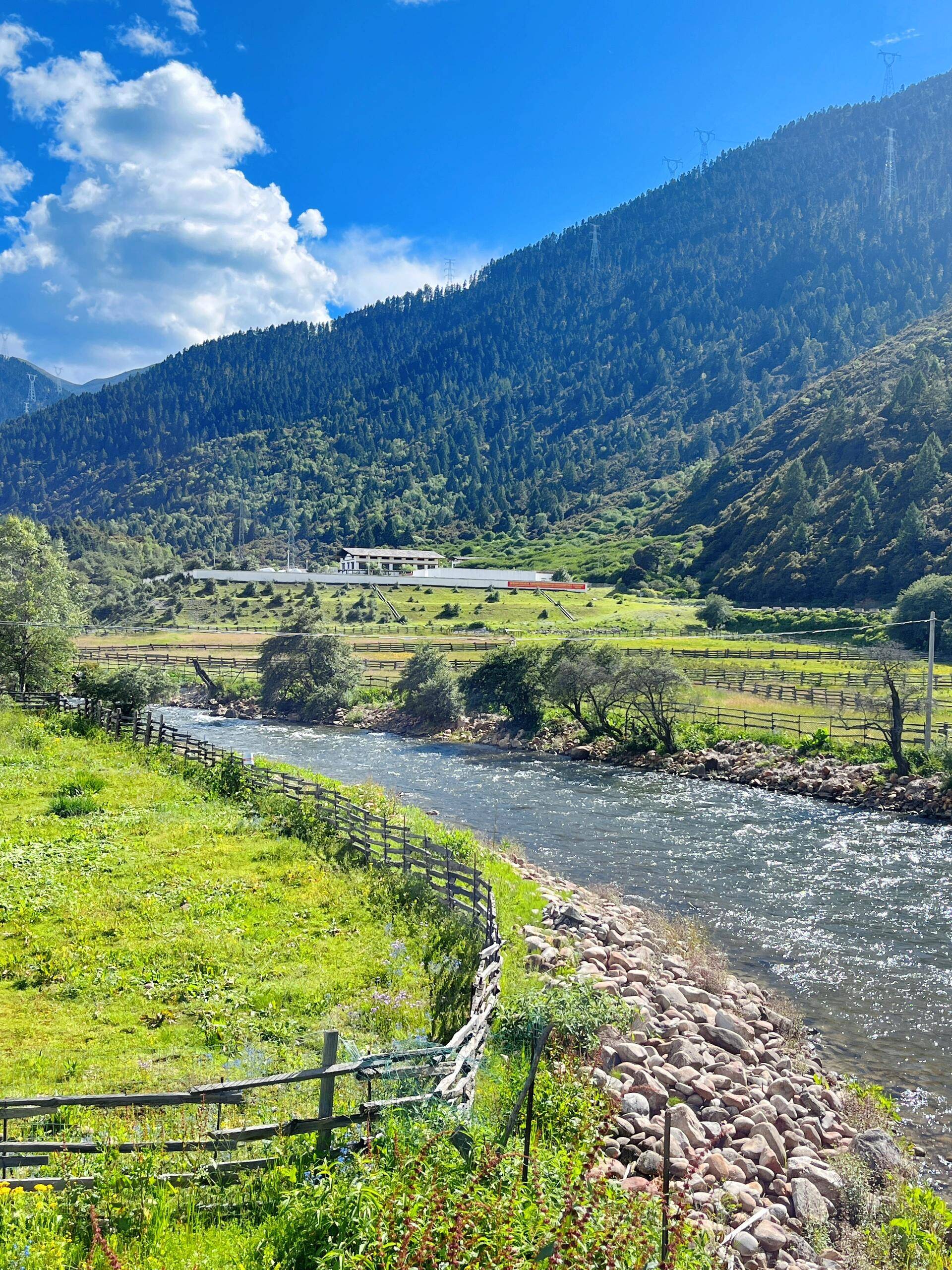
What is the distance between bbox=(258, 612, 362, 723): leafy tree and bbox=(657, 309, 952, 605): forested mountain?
5699 cm

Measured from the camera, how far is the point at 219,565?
165375mm

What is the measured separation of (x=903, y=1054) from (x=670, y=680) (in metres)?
29.6

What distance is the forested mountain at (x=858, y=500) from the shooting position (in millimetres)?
90750

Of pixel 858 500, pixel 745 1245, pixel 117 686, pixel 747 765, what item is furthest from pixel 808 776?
pixel 858 500

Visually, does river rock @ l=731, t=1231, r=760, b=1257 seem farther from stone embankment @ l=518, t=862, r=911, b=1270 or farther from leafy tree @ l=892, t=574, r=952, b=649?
leafy tree @ l=892, t=574, r=952, b=649

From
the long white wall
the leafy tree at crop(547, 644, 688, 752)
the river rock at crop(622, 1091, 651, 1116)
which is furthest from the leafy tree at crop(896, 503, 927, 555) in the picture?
the river rock at crop(622, 1091, 651, 1116)

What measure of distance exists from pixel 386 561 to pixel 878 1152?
501 ft

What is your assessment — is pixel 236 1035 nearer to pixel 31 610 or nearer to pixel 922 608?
pixel 31 610

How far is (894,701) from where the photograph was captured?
37312 mm

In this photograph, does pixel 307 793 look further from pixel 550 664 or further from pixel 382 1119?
pixel 550 664

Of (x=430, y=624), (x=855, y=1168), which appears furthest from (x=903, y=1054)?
(x=430, y=624)

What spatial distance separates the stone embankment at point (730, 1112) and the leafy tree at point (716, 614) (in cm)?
7338

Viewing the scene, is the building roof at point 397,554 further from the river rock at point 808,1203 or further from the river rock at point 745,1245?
the river rock at point 745,1245

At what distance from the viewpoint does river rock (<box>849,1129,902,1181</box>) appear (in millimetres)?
11102
